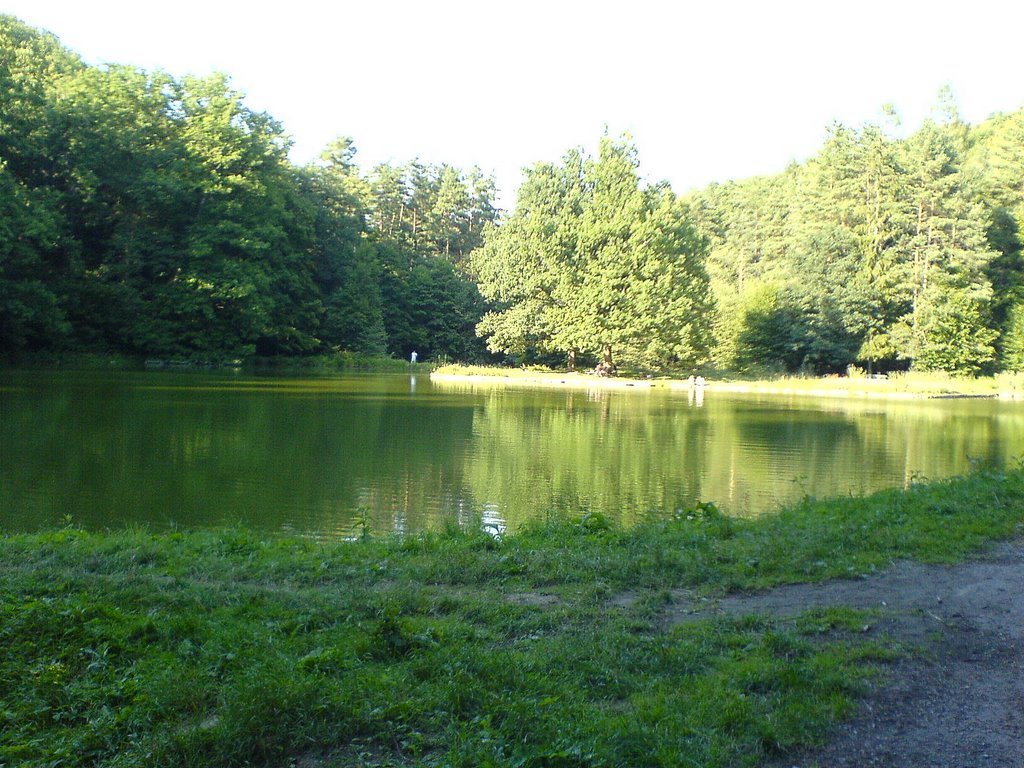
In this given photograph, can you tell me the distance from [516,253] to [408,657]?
52.7 meters

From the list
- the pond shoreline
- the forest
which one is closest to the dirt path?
the pond shoreline

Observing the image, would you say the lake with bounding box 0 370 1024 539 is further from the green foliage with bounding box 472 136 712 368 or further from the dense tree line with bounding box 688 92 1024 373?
the dense tree line with bounding box 688 92 1024 373

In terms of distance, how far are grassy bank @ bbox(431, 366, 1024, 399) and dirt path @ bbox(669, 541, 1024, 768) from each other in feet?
120

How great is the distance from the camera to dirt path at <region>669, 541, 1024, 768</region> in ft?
13.0

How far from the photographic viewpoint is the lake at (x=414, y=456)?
461 inches

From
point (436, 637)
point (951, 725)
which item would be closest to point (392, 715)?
point (436, 637)

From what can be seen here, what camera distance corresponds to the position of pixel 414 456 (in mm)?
16656

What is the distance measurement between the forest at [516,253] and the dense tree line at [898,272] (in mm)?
132

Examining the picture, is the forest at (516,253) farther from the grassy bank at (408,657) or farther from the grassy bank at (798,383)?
the grassy bank at (408,657)

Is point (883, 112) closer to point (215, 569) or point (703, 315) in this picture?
point (703, 315)

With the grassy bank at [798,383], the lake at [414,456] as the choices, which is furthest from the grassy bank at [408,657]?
the grassy bank at [798,383]

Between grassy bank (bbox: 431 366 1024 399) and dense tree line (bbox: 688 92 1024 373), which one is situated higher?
dense tree line (bbox: 688 92 1024 373)

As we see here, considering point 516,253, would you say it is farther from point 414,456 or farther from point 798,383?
point 414,456

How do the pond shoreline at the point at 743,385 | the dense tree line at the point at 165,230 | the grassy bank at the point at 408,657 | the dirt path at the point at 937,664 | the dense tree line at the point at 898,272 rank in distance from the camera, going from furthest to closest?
the dense tree line at the point at 898,272 < the dense tree line at the point at 165,230 < the pond shoreline at the point at 743,385 < the dirt path at the point at 937,664 < the grassy bank at the point at 408,657
